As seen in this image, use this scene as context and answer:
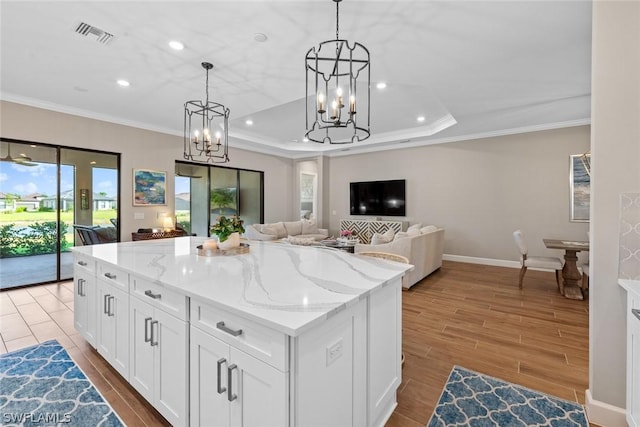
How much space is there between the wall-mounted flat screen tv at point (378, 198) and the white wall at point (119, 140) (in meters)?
3.45

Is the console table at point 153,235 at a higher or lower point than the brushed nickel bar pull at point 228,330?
higher

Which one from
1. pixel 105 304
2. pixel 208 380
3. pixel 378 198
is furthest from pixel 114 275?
pixel 378 198

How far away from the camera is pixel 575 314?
132 inches

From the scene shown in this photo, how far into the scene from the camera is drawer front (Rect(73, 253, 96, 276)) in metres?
2.37

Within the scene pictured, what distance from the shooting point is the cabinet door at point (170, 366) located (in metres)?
1.48

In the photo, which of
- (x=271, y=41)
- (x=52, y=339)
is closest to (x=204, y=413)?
(x=52, y=339)

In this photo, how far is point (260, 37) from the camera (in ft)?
8.49

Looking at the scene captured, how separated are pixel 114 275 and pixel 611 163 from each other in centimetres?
334

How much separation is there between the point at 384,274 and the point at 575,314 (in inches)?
125

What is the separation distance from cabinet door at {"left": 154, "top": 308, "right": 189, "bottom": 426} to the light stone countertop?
0.24 m

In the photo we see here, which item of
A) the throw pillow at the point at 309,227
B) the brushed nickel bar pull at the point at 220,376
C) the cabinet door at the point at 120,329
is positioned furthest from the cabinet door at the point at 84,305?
the throw pillow at the point at 309,227

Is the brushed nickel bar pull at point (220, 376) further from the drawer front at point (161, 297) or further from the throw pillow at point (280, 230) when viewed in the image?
the throw pillow at point (280, 230)

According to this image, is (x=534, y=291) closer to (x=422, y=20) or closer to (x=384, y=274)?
(x=384, y=274)

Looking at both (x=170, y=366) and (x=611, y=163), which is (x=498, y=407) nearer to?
(x=611, y=163)
